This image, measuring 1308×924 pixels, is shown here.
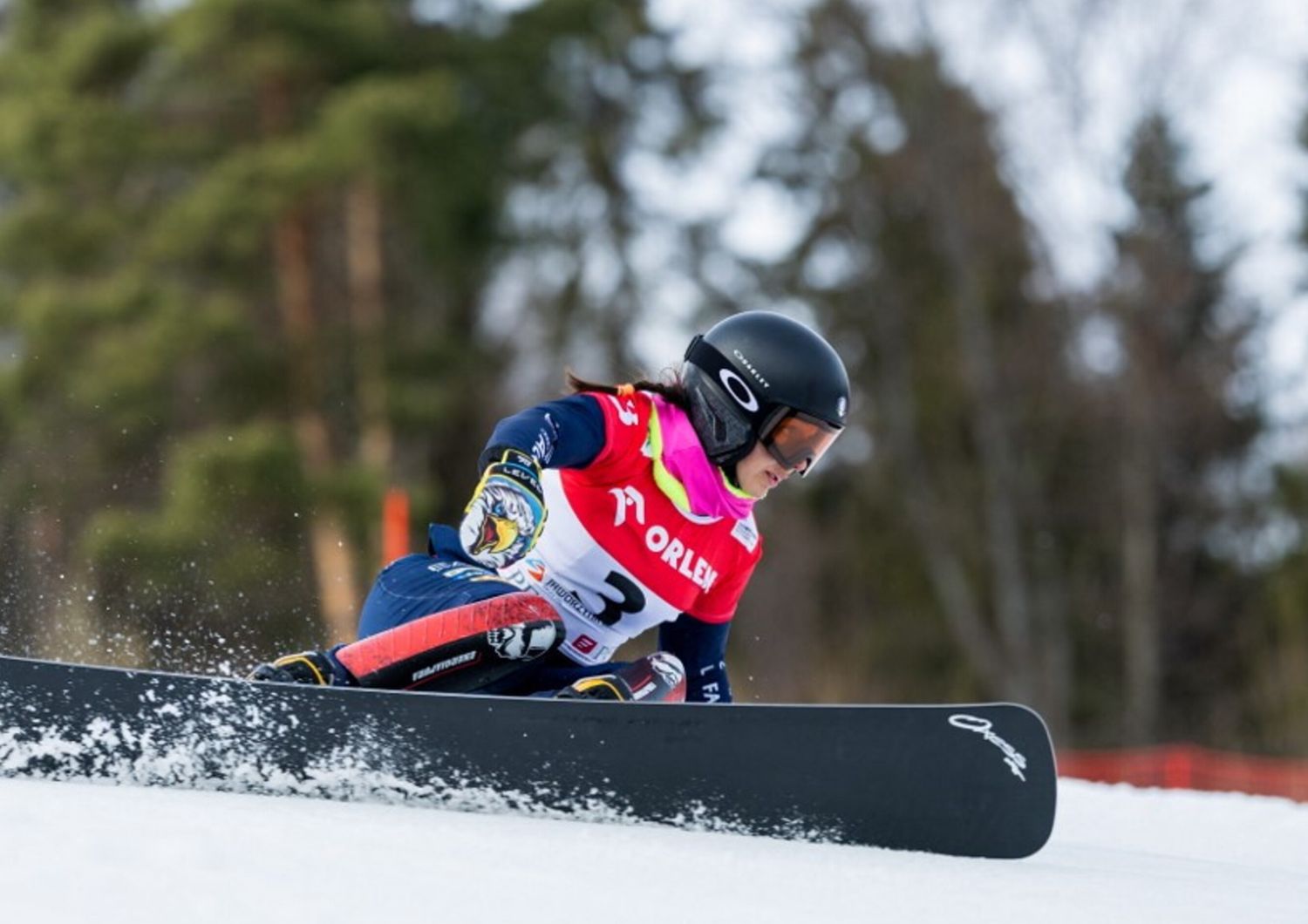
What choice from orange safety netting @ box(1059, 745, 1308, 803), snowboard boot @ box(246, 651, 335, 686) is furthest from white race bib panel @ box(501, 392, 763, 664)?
orange safety netting @ box(1059, 745, 1308, 803)

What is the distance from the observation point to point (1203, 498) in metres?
22.4

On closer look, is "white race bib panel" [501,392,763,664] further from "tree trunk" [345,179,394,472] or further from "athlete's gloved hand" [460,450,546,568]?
"tree trunk" [345,179,394,472]

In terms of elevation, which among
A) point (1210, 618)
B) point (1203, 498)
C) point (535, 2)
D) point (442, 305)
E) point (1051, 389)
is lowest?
point (1210, 618)

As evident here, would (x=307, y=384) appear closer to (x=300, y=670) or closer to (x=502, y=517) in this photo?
(x=300, y=670)

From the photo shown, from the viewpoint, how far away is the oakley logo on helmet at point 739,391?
4246 millimetres

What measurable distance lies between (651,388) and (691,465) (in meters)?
0.25

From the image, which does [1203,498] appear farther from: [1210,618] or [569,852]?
[569,852]

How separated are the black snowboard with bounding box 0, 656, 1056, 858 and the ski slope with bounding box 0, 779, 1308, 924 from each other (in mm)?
103

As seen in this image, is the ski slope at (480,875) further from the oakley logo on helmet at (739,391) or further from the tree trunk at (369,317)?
the tree trunk at (369,317)

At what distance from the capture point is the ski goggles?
168 inches

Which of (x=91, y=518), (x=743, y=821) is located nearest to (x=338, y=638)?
(x=91, y=518)

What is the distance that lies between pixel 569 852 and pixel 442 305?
20.7m

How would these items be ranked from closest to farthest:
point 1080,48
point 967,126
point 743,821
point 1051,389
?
point 743,821 < point 1080,48 < point 967,126 < point 1051,389

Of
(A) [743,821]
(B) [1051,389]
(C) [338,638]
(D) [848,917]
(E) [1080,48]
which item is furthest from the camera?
(B) [1051,389]
